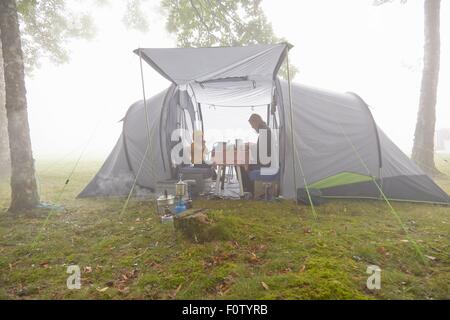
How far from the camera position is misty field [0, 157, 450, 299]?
2750 millimetres

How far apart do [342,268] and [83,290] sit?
2.58 meters

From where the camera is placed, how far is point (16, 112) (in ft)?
17.0

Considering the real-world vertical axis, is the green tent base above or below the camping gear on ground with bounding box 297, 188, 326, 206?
above

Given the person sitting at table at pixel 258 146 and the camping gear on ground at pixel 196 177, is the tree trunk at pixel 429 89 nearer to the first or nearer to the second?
the person sitting at table at pixel 258 146

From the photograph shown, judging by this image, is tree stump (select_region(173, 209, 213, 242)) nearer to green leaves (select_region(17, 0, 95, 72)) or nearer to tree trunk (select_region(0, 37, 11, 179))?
tree trunk (select_region(0, 37, 11, 179))

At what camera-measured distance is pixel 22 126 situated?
17.2 feet

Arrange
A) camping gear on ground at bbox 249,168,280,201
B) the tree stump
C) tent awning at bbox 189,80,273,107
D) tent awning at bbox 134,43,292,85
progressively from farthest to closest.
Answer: tent awning at bbox 189,80,273,107, camping gear on ground at bbox 249,168,280,201, tent awning at bbox 134,43,292,85, the tree stump

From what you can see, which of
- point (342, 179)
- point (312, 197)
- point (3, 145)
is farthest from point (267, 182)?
point (3, 145)

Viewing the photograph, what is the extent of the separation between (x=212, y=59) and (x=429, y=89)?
7.13 m

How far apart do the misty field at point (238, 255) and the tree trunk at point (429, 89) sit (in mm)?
3799

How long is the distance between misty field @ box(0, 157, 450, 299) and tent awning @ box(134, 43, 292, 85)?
2.48m

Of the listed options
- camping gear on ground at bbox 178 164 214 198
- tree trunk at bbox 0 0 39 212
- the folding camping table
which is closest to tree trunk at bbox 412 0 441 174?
the folding camping table

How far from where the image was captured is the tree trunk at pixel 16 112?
16.6 ft
